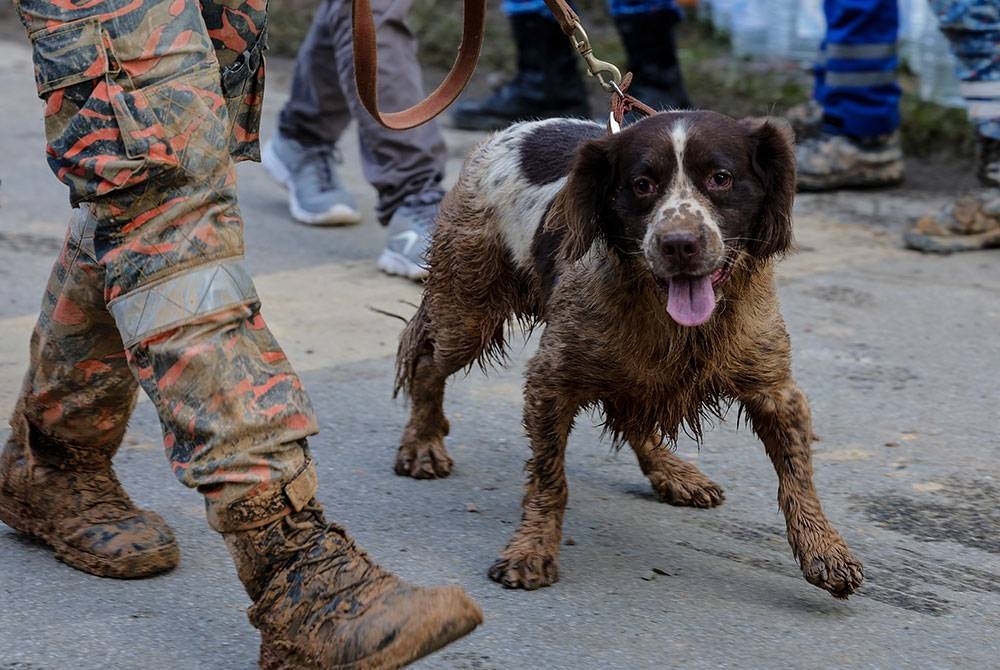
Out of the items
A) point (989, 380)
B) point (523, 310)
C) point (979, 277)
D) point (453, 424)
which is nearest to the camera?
point (523, 310)

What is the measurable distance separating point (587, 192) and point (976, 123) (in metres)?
3.35

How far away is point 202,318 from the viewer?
2445mm

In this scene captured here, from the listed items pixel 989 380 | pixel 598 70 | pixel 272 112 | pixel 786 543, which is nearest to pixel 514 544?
pixel 786 543

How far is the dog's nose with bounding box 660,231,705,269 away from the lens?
278 centimetres

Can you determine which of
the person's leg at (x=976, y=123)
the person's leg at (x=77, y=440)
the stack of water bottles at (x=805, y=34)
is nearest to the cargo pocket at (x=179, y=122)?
the person's leg at (x=77, y=440)

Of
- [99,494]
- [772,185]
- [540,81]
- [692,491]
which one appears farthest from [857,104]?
[99,494]

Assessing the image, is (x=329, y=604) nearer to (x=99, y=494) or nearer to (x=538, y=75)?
(x=99, y=494)

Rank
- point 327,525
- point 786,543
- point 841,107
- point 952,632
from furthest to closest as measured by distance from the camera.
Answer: point 841,107
point 786,543
point 952,632
point 327,525

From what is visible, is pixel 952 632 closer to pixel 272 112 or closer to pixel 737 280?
pixel 737 280

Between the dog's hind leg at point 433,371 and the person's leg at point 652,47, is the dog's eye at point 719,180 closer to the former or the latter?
the dog's hind leg at point 433,371

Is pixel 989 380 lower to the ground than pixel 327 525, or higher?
lower

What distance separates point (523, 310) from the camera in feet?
11.8

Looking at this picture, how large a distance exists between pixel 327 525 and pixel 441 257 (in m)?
1.29

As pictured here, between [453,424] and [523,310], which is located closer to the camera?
[523,310]
